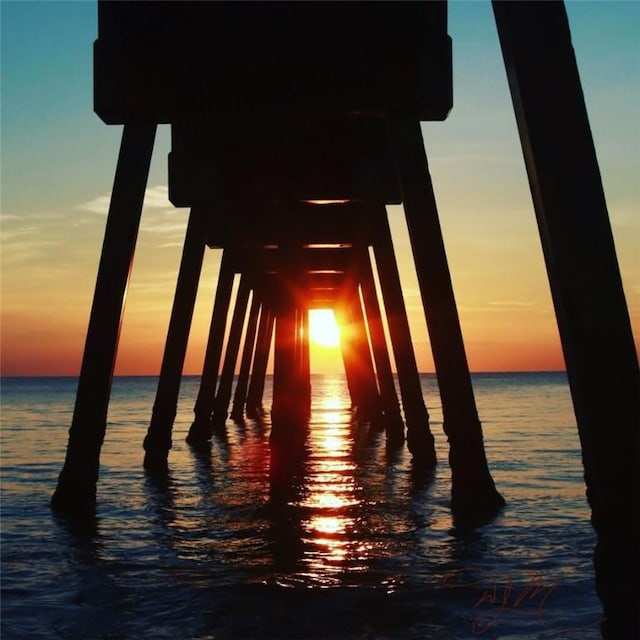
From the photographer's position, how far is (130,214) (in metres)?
7.45

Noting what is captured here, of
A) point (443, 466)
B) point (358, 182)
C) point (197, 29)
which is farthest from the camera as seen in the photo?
point (443, 466)

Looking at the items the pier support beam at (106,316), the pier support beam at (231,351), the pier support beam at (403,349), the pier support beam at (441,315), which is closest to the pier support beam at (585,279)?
the pier support beam at (441,315)

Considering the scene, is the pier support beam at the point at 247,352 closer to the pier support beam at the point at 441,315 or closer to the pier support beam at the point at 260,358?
the pier support beam at the point at 260,358

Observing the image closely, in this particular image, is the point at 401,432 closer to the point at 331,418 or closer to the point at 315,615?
the point at 331,418

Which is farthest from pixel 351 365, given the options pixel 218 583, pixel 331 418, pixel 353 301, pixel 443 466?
pixel 218 583

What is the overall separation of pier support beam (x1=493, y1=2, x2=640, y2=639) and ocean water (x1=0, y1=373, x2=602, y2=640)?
1.53m

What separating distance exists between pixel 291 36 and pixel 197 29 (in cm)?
73

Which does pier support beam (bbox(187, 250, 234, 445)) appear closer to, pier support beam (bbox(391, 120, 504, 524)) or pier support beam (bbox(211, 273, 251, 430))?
pier support beam (bbox(211, 273, 251, 430))

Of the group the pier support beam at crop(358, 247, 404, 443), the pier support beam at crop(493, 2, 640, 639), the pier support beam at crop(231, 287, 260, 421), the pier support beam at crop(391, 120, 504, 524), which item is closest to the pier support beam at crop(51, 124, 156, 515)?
the pier support beam at crop(391, 120, 504, 524)

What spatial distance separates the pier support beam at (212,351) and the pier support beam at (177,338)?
13.5 ft

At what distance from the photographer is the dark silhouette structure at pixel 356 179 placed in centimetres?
287

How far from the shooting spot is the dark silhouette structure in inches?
113
